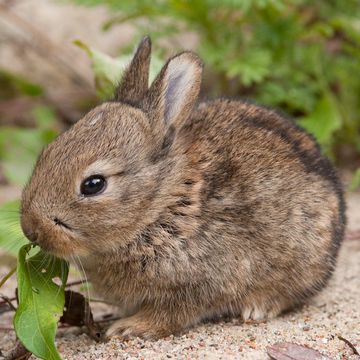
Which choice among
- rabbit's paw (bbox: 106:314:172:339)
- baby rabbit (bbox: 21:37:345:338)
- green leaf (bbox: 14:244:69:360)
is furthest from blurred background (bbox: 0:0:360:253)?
rabbit's paw (bbox: 106:314:172:339)

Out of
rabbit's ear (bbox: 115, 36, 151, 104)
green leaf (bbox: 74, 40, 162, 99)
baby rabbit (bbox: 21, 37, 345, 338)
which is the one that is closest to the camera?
baby rabbit (bbox: 21, 37, 345, 338)

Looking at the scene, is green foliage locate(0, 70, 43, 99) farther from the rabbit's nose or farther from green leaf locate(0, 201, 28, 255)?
the rabbit's nose

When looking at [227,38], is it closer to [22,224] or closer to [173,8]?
[173,8]

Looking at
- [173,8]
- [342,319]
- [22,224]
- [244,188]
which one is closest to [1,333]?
[22,224]

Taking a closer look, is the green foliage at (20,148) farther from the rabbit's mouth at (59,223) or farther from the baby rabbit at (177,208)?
the rabbit's mouth at (59,223)

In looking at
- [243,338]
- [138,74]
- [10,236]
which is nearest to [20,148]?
[10,236]

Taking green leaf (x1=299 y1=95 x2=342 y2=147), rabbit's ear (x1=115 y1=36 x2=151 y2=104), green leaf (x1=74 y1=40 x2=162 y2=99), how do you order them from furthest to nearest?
green leaf (x1=299 y1=95 x2=342 y2=147) → green leaf (x1=74 y1=40 x2=162 y2=99) → rabbit's ear (x1=115 y1=36 x2=151 y2=104)
